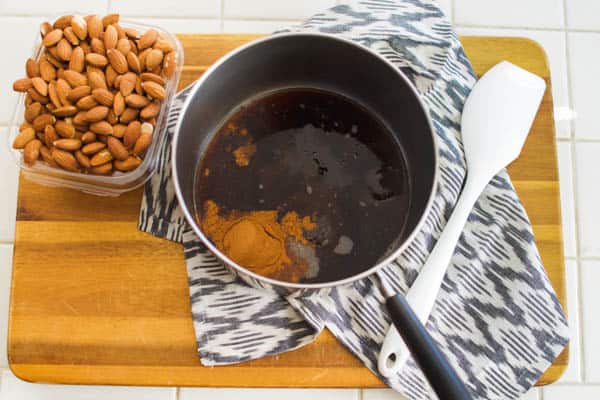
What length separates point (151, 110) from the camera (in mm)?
496

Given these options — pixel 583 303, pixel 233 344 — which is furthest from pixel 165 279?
pixel 583 303

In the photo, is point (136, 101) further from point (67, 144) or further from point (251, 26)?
point (251, 26)

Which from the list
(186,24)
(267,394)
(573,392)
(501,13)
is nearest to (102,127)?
A: (186,24)

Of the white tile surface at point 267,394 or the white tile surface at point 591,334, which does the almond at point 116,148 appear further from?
the white tile surface at point 591,334

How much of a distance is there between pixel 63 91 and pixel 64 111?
2 centimetres

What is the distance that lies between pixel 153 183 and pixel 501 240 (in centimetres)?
35

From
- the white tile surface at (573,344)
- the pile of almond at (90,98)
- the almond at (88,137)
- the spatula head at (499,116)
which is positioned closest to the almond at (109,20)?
the pile of almond at (90,98)

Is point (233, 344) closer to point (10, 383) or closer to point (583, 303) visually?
point (10, 383)

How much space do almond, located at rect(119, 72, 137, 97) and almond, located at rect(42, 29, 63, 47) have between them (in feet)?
0.24

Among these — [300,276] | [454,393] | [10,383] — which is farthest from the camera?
[10,383]

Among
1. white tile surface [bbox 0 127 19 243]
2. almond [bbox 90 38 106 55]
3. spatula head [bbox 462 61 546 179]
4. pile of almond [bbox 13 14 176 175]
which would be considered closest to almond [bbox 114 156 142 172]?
pile of almond [bbox 13 14 176 175]

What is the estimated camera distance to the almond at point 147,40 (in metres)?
0.51

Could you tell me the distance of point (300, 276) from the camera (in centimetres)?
50

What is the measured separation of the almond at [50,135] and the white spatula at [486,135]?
358mm
